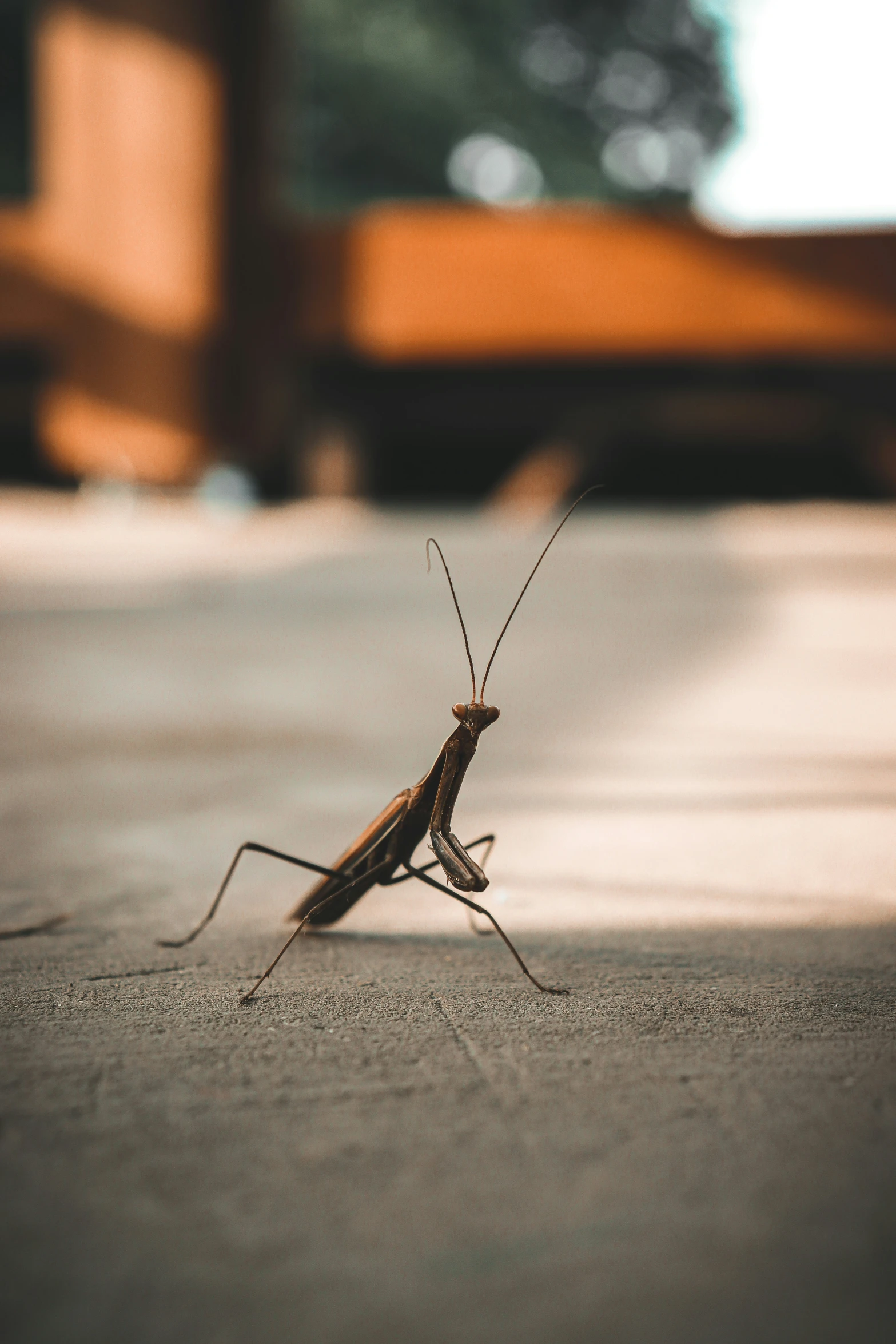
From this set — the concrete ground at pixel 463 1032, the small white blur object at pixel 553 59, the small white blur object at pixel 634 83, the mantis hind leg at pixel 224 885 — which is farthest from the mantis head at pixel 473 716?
the small white blur object at pixel 634 83

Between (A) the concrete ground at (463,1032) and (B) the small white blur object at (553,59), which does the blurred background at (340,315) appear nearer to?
(A) the concrete ground at (463,1032)

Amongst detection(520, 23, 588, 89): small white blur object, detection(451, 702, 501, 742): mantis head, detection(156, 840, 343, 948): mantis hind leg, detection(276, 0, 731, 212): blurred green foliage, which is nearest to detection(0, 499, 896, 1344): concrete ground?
detection(156, 840, 343, 948): mantis hind leg

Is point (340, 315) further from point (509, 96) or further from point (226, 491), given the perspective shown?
point (509, 96)

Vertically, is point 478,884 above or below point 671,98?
below

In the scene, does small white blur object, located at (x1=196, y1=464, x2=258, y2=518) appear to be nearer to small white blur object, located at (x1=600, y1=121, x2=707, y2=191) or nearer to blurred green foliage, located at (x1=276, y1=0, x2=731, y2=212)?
blurred green foliage, located at (x1=276, y1=0, x2=731, y2=212)

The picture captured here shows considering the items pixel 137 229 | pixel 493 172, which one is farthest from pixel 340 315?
pixel 493 172

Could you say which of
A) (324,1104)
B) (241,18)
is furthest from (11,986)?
(241,18)

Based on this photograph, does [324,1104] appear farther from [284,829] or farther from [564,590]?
[564,590]
